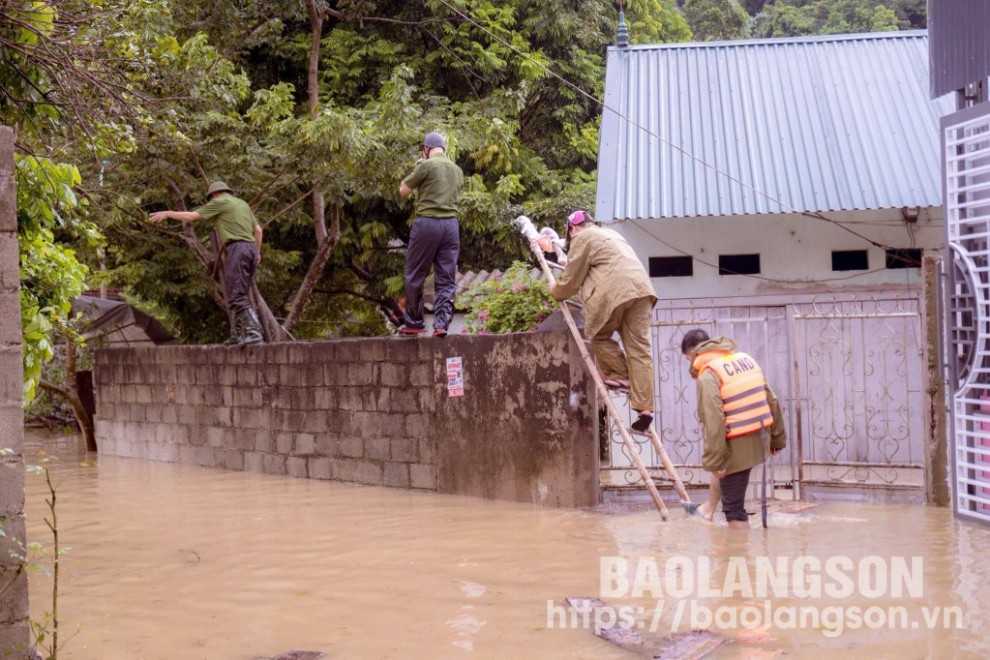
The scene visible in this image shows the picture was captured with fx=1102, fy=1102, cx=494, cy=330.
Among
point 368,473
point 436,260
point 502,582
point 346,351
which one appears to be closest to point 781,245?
point 436,260

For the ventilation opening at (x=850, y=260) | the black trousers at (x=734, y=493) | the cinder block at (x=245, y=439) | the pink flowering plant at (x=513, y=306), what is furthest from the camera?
the cinder block at (x=245, y=439)

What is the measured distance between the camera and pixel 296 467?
11.1 meters

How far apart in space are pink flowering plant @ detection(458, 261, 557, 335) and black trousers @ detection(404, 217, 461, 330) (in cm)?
39

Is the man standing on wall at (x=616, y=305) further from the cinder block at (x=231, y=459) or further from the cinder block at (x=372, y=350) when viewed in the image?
the cinder block at (x=231, y=459)

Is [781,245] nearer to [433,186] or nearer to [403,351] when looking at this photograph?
[433,186]

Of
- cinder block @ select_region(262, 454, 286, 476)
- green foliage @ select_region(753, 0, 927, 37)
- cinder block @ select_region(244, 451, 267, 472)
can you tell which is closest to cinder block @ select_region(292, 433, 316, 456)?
cinder block @ select_region(262, 454, 286, 476)

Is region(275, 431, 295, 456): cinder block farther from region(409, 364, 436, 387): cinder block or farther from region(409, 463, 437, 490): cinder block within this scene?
region(409, 364, 436, 387): cinder block

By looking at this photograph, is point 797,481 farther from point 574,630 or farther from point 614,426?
point 574,630

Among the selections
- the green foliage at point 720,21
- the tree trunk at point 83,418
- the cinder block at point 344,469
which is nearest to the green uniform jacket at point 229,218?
the cinder block at point 344,469

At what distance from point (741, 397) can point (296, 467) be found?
217 inches

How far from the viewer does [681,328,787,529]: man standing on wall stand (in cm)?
690

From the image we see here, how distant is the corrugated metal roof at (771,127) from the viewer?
11.0 metres

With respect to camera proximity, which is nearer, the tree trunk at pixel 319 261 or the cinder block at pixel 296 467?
the cinder block at pixel 296 467

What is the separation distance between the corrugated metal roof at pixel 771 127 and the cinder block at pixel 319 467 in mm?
3679
